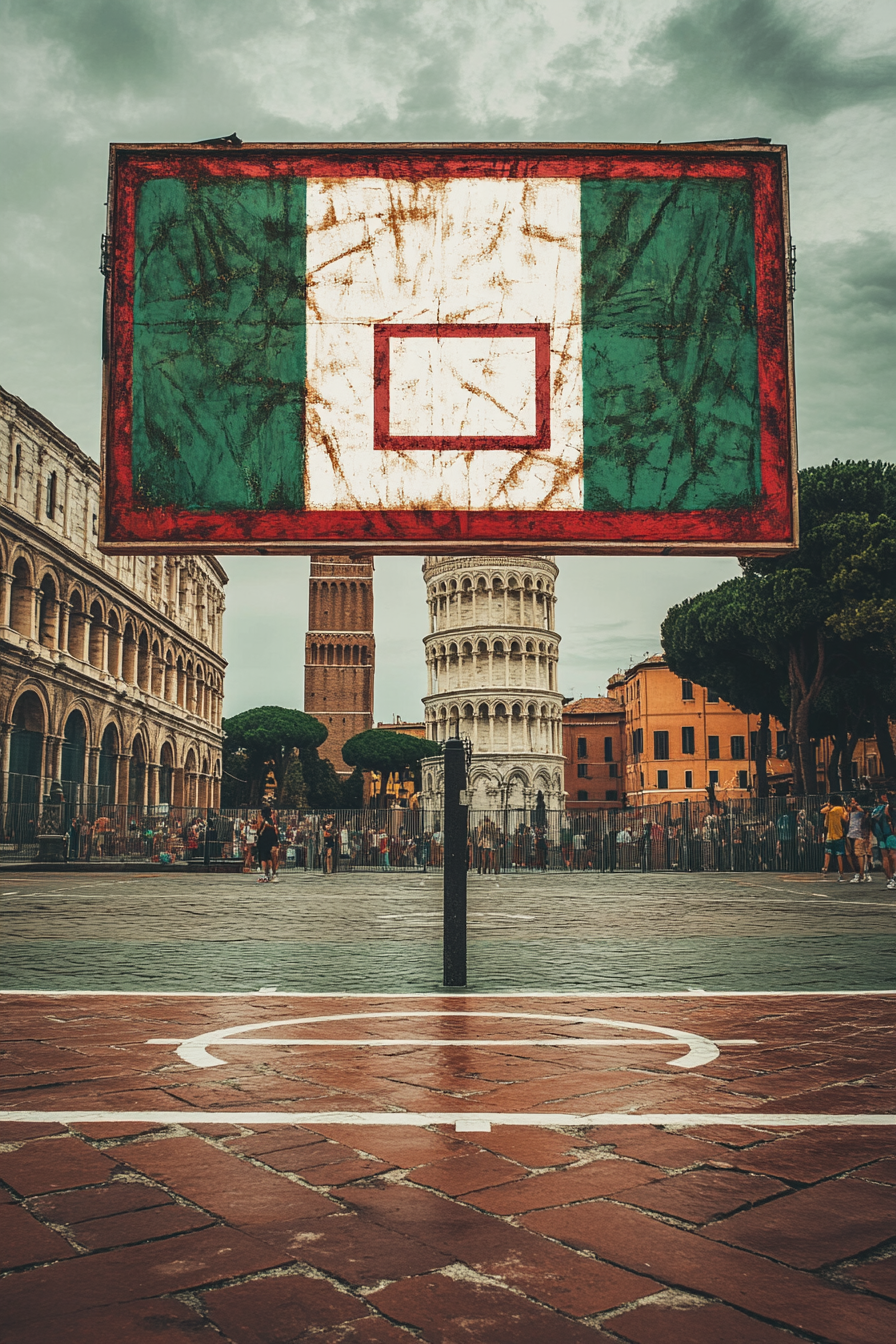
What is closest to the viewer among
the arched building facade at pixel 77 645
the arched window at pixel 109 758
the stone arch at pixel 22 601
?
the arched building facade at pixel 77 645

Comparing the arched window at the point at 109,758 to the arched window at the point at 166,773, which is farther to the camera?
the arched window at the point at 166,773

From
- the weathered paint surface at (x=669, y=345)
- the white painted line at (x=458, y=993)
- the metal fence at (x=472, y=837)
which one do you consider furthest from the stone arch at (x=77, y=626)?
the weathered paint surface at (x=669, y=345)

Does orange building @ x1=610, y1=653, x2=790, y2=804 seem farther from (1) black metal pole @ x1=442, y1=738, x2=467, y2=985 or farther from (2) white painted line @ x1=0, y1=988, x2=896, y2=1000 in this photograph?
(1) black metal pole @ x1=442, y1=738, x2=467, y2=985

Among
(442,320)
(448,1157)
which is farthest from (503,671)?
(448,1157)

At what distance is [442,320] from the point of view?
6.14 m

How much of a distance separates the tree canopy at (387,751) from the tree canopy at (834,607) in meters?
50.3

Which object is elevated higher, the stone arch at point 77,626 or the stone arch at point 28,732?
the stone arch at point 77,626

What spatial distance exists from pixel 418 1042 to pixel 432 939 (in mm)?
5226

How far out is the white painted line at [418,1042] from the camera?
4.82m

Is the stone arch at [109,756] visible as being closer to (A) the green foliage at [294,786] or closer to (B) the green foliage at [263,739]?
(A) the green foliage at [294,786]

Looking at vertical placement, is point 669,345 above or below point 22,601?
below

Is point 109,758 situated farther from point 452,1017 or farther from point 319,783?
point 319,783

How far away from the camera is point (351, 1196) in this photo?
278cm

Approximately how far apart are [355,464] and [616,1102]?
352cm
